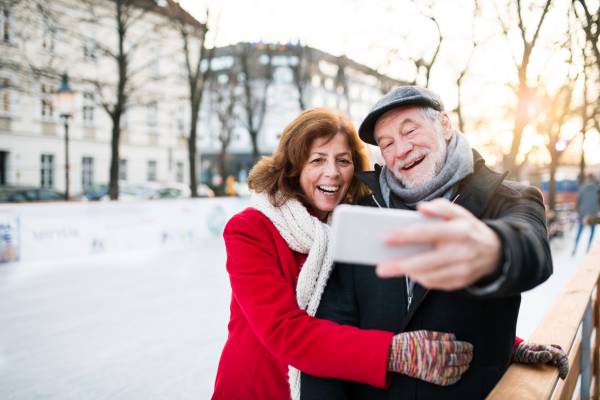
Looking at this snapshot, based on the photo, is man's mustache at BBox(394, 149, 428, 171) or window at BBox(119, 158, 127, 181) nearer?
man's mustache at BBox(394, 149, 428, 171)

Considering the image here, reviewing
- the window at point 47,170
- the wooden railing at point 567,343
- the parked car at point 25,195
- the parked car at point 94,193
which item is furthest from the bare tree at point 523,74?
the window at point 47,170

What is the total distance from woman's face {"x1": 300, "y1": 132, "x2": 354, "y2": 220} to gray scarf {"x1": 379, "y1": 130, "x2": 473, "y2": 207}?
17.3 inches

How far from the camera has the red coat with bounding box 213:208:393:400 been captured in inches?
52.4

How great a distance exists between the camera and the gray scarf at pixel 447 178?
55.5 inches

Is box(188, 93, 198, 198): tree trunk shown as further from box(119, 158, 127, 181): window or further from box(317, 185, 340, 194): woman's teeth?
box(317, 185, 340, 194): woman's teeth

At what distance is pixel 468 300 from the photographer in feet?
4.39

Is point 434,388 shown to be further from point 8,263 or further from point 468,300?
point 8,263

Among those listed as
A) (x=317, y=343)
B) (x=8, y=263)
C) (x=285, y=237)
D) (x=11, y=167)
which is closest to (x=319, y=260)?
(x=285, y=237)

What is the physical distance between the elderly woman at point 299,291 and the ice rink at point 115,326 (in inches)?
103

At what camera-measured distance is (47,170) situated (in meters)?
25.7

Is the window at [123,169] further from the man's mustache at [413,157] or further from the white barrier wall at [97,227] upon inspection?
the man's mustache at [413,157]

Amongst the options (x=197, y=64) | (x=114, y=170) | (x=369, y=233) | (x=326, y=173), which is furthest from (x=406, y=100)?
(x=197, y=64)

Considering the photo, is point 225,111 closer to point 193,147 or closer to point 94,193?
point 94,193

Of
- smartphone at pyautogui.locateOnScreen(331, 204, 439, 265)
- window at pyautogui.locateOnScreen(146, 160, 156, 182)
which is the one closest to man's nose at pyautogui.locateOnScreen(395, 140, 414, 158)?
smartphone at pyautogui.locateOnScreen(331, 204, 439, 265)
